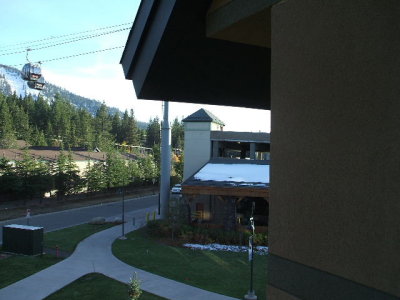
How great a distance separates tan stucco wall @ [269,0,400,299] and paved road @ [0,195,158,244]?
84.6 feet

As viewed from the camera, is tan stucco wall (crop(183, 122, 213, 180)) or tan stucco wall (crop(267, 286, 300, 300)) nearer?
tan stucco wall (crop(267, 286, 300, 300))

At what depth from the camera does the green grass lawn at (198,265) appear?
1547 cm

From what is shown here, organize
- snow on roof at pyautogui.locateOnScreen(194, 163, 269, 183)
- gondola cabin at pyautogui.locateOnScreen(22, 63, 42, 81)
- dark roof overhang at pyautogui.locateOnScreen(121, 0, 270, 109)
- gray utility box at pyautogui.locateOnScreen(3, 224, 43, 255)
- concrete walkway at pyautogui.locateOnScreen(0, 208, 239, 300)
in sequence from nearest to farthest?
dark roof overhang at pyautogui.locateOnScreen(121, 0, 270, 109), concrete walkway at pyautogui.locateOnScreen(0, 208, 239, 300), gray utility box at pyautogui.locateOnScreen(3, 224, 43, 255), gondola cabin at pyautogui.locateOnScreen(22, 63, 42, 81), snow on roof at pyautogui.locateOnScreen(194, 163, 269, 183)

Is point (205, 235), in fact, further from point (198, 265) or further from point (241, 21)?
point (241, 21)

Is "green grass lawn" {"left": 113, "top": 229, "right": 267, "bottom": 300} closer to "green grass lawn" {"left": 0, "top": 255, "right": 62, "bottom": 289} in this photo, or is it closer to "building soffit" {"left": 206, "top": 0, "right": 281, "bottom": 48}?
"green grass lawn" {"left": 0, "top": 255, "right": 62, "bottom": 289}

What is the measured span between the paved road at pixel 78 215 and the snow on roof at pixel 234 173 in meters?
9.56

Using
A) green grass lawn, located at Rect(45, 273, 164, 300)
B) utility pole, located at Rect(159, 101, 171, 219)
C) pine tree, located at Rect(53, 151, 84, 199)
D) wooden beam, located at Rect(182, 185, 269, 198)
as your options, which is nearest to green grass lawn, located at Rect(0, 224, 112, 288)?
green grass lawn, located at Rect(45, 273, 164, 300)

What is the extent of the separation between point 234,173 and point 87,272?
1609cm

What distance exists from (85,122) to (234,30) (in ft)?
378

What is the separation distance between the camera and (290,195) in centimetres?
227

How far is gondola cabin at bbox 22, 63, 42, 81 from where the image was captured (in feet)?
90.4

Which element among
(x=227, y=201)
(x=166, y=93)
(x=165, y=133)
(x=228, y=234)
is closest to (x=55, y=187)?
(x=165, y=133)

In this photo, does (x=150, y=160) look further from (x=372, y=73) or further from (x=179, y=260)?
(x=372, y=73)

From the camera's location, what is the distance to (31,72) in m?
27.7
